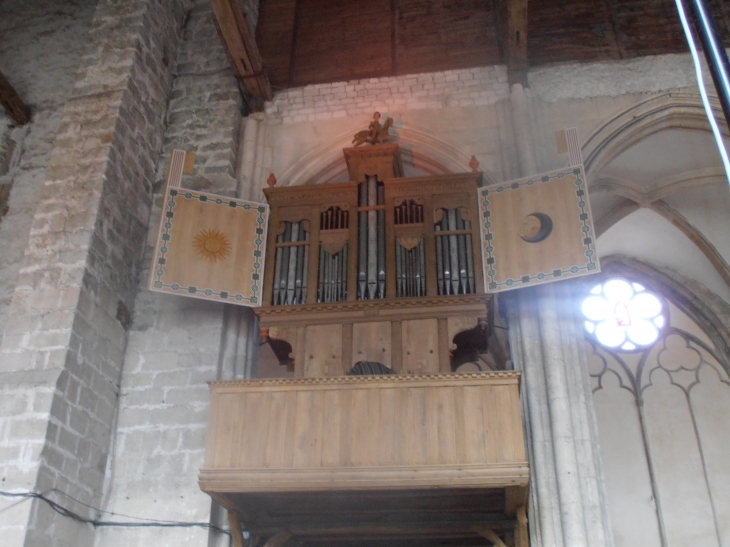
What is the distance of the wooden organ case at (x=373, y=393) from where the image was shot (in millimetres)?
5949

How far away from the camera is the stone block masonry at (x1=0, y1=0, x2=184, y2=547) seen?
6461mm

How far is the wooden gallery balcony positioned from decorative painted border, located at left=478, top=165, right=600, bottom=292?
1359 millimetres

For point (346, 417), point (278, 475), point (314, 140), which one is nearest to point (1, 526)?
point (278, 475)

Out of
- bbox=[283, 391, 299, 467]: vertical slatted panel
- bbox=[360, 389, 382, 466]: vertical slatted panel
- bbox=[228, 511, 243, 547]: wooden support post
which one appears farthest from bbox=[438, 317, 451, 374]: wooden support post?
bbox=[228, 511, 243, 547]: wooden support post

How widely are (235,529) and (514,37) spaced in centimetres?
568

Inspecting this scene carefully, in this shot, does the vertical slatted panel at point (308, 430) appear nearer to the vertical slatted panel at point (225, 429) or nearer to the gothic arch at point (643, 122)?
the vertical slatted panel at point (225, 429)

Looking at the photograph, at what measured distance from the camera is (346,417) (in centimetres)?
615

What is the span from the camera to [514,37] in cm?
866

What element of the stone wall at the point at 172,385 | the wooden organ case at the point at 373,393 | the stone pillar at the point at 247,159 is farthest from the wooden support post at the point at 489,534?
the stone pillar at the point at 247,159

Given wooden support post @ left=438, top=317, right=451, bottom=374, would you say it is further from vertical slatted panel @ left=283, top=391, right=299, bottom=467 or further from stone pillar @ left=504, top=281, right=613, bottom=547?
vertical slatted panel @ left=283, top=391, right=299, bottom=467

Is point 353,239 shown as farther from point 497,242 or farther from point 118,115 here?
point 118,115

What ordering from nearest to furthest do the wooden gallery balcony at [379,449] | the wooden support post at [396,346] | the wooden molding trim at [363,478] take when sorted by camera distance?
the wooden molding trim at [363,478] → the wooden gallery balcony at [379,449] → the wooden support post at [396,346]

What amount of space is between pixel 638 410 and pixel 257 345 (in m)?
6.16

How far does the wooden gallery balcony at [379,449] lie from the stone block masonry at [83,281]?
1343mm
